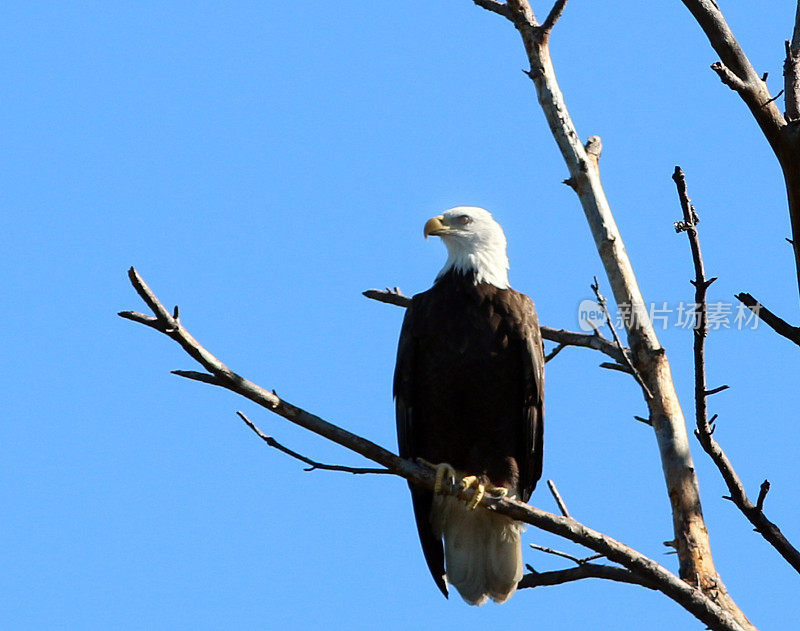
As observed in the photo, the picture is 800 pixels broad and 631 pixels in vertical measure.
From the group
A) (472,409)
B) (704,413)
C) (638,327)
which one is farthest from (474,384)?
(704,413)

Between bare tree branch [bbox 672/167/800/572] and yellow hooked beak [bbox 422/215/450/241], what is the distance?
2230 mm

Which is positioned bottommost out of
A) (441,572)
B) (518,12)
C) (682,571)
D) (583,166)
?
(682,571)

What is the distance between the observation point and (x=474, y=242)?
17.4 feet

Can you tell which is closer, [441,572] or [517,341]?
[517,341]

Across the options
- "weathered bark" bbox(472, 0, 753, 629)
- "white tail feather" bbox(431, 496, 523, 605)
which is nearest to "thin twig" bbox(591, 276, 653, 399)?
"weathered bark" bbox(472, 0, 753, 629)

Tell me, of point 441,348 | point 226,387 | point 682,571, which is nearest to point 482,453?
point 441,348

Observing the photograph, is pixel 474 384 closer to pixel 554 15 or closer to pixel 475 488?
pixel 475 488

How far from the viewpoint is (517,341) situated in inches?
190

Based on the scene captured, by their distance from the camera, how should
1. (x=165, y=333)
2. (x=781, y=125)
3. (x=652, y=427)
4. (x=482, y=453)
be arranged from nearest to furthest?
(x=165, y=333) → (x=781, y=125) → (x=652, y=427) → (x=482, y=453)

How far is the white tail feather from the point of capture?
5.05 metres

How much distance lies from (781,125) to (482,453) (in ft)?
6.73

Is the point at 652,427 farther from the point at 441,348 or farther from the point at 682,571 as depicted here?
the point at 441,348

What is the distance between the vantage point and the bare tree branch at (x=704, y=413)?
127 inches

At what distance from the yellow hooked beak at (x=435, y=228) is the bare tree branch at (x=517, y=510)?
1.96 meters
